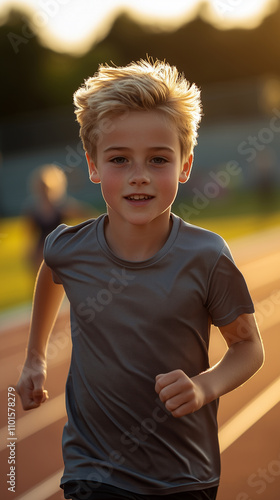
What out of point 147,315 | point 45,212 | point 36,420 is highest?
point 45,212

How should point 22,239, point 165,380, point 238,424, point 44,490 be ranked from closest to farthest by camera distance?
point 165,380
point 44,490
point 238,424
point 22,239

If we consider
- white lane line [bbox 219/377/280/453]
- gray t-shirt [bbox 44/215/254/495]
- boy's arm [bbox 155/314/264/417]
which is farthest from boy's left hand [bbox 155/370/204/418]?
white lane line [bbox 219/377/280/453]

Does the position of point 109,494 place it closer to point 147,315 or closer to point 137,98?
point 147,315

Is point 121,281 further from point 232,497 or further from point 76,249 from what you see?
point 232,497

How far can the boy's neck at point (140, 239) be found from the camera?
260cm

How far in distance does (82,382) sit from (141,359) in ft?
0.79

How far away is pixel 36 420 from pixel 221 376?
15.7ft

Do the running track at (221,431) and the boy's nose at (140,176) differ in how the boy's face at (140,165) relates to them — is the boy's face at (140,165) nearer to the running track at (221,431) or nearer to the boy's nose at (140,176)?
the boy's nose at (140,176)

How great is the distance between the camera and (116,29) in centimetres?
6281

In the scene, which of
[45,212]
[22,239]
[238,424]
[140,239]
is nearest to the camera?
[140,239]

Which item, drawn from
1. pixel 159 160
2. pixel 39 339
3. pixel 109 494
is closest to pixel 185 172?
pixel 159 160

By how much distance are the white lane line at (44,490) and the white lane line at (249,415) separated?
136 cm

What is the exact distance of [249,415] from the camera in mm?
7027

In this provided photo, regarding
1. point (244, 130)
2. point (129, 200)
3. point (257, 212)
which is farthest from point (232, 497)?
point (244, 130)
